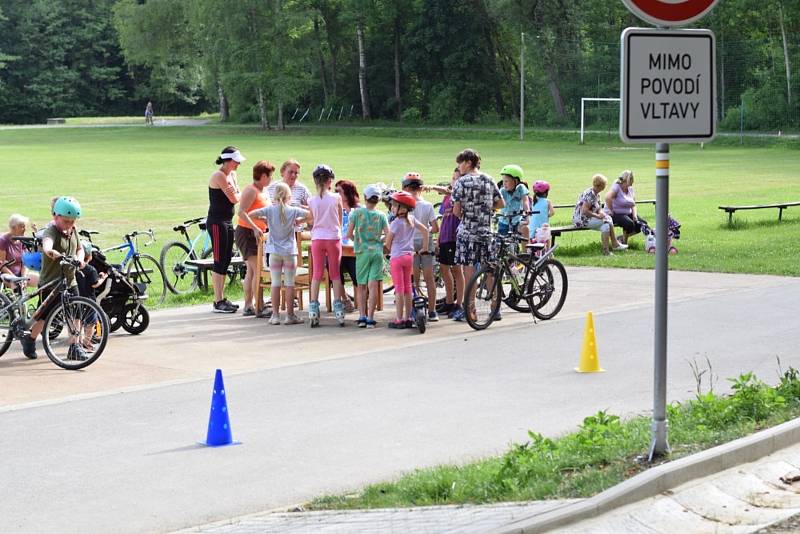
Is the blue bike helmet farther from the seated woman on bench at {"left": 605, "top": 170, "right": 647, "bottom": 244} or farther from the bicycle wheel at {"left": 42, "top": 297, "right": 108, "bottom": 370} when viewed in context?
the seated woman on bench at {"left": 605, "top": 170, "right": 647, "bottom": 244}

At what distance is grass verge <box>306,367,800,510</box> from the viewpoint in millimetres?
6617

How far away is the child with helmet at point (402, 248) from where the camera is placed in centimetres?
1341

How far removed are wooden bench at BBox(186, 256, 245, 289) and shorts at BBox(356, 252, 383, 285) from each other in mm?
2841

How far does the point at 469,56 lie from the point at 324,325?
76.9m

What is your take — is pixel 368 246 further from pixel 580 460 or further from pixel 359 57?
pixel 359 57

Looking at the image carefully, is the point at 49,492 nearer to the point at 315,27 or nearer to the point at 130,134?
the point at 130,134

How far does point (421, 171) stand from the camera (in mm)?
42000

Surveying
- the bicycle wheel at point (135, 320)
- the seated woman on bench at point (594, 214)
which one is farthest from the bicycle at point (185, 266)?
the seated woman on bench at point (594, 214)

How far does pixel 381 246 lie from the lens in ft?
45.1

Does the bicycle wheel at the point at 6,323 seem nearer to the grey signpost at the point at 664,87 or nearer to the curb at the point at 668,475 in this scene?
the grey signpost at the point at 664,87

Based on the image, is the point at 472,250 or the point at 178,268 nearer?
the point at 472,250

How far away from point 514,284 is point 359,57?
8374cm

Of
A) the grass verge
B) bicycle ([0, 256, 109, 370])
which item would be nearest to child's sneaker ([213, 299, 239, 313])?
bicycle ([0, 256, 109, 370])

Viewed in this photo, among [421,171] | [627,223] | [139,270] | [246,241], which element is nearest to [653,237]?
[627,223]
